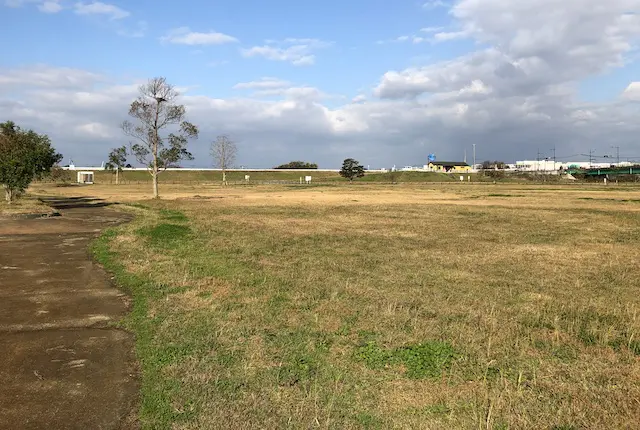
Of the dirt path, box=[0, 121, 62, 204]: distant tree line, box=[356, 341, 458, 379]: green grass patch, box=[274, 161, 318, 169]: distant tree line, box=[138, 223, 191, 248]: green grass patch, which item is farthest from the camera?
box=[274, 161, 318, 169]: distant tree line

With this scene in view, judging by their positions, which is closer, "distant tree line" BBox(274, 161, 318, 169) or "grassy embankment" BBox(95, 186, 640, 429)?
"grassy embankment" BBox(95, 186, 640, 429)

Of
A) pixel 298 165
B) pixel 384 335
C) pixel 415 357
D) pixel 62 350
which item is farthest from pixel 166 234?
pixel 298 165

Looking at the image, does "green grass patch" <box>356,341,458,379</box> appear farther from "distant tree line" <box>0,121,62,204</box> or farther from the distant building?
the distant building

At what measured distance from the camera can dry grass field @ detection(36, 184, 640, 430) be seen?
4105mm

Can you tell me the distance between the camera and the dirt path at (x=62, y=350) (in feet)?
13.3

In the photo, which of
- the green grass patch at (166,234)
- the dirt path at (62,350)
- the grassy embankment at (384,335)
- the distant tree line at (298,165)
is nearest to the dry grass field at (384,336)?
the grassy embankment at (384,335)

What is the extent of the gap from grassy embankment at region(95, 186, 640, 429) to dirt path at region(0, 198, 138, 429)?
0.33 metres

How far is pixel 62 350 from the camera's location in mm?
5531

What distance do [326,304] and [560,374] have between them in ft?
11.9

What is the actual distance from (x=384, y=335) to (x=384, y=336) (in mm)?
40

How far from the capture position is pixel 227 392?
4.38 meters

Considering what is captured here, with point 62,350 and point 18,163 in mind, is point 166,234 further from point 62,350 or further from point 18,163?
point 18,163

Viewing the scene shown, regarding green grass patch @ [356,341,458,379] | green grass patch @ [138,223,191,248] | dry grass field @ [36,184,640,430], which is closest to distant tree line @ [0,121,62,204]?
green grass patch @ [138,223,191,248]

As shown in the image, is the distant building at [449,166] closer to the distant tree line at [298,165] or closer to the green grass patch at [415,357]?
the distant tree line at [298,165]
